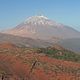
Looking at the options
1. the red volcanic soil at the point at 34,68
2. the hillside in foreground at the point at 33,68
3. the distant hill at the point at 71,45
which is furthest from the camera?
the distant hill at the point at 71,45

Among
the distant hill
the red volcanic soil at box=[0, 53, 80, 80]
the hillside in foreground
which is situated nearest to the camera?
the hillside in foreground

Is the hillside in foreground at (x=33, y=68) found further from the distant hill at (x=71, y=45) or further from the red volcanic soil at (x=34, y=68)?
the distant hill at (x=71, y=45)

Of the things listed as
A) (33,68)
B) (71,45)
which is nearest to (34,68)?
(33,68)

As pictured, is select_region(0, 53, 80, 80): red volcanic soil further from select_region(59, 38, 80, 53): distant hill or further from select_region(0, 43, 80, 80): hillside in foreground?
select_region(59, 38, 80, 53): distant hill

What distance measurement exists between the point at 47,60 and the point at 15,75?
911 cm

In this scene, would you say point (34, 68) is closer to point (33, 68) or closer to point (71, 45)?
point (33, 68)

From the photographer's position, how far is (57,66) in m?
33.4

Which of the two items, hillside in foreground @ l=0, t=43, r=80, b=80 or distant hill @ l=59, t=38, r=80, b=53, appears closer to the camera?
hillside in foreground @ l=0, t=43, r=80, b=80

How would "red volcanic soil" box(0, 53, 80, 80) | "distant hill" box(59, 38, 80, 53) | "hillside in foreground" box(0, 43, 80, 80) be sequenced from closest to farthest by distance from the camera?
"hillside in foreground" box(0, 43, 80, 80) < "red volcanic soil" box(0, 53, 80, 80) < "distant hill" box(59, 38, 80, 53)

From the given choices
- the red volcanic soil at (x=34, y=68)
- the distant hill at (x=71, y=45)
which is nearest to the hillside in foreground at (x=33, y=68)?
the red volcanic soil at (x=34, y=68)

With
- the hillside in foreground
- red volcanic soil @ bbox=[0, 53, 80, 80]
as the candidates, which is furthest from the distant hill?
red volcanic soil @ bbox=[0, 53, 80, 80]

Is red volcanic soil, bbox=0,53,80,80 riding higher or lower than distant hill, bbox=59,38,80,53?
higher

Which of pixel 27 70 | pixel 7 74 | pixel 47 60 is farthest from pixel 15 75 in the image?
pixel 47 60

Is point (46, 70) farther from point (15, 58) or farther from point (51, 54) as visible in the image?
point (51, 54)
